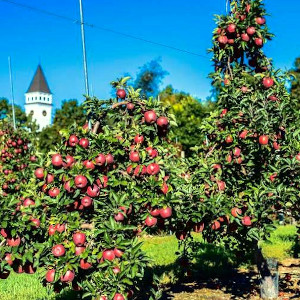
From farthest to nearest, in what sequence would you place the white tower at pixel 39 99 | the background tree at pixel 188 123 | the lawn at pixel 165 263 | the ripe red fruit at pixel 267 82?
1. the white tower at pixel 39 99
2. the background tree at pixel 188 123
3. the lawn at pixel 165 263
4. the ripe red fruit at pixel 267 82

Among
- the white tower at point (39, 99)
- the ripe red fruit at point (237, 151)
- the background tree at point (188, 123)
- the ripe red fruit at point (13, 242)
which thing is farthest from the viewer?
the white tower at point (39, 99)

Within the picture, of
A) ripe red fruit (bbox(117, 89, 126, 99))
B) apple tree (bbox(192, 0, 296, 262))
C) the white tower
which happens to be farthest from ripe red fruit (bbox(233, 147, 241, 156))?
the white tower

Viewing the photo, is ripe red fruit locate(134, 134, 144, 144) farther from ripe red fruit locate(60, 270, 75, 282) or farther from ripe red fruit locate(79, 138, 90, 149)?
ripe red fruit locate(60, 270, 75, 282)

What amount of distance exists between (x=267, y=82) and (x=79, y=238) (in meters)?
3.14

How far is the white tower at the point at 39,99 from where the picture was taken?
13550 cm

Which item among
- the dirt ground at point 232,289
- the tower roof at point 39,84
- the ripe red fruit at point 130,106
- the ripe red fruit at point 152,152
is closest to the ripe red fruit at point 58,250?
the ripe red fruit at point 152,152

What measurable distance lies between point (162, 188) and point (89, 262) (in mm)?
1013

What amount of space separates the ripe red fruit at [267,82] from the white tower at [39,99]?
131970mm

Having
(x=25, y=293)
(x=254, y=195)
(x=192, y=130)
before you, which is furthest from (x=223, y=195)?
(x=192, y=130)

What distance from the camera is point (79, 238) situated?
4219mm

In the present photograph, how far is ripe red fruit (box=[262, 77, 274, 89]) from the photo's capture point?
18.8ft

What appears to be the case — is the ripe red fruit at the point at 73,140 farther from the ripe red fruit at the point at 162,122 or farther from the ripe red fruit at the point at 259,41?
the ripe red fruit at the point at 259,41

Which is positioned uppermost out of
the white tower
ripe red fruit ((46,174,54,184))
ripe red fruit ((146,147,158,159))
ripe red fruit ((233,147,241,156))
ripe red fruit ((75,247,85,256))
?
the white tower

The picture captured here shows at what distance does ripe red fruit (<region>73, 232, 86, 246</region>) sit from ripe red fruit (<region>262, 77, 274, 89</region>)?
120 inches
